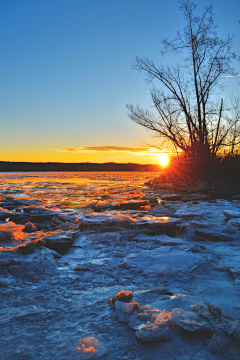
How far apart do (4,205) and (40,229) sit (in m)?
2.44

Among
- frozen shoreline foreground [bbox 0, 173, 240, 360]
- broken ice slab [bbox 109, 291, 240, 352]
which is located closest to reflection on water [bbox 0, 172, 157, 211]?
frozen shoreline foreground [bbox 0, 173, 240, 360]

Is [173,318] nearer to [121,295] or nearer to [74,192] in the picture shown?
[121,295]

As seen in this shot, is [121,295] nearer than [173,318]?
No

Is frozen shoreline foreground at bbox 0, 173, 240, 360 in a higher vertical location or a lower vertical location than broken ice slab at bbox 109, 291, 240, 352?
lower

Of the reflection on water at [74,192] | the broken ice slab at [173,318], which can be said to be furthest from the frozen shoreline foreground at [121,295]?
the reflection on water at [74,192]

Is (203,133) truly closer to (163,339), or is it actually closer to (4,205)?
(4,205)

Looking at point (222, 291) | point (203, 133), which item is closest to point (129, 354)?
point (222, 291)

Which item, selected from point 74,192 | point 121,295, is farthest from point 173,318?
point 74,192

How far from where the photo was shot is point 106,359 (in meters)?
0.92

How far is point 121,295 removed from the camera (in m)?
1.32

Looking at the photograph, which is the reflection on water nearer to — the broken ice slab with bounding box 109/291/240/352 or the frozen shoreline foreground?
the frozen shoreline foreground

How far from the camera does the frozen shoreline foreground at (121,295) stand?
0.98m

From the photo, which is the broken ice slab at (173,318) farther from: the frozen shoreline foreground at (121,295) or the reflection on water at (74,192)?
the reflection on water at (74,192)

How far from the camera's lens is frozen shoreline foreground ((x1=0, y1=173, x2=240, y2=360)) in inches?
38.7
